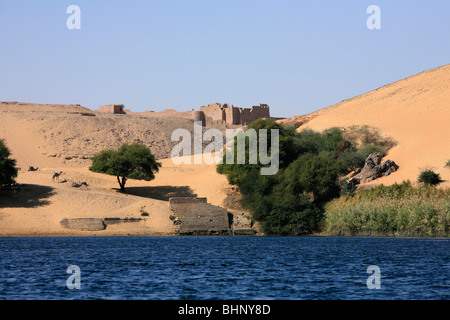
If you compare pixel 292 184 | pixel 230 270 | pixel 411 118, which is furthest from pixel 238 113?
pixel 230 270

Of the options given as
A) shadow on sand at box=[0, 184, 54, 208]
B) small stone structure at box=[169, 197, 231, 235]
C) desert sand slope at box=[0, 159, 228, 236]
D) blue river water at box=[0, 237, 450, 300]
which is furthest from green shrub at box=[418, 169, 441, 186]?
shadow on sand at box=[0, 184, 54, 208]

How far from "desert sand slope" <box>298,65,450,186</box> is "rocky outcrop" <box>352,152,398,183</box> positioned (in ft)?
2.29

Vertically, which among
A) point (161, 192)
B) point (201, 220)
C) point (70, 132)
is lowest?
point (201, 220)

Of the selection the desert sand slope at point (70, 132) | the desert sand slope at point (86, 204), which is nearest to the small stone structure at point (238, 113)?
the desert sand slope at point (70, 132)

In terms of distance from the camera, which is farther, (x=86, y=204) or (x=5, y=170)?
(x=86, y=204)

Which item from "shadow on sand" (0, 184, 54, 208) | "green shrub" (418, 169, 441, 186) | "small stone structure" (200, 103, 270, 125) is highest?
"small stone structure" (200, 103, 270, 125)

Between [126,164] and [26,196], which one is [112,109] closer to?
[126,164]

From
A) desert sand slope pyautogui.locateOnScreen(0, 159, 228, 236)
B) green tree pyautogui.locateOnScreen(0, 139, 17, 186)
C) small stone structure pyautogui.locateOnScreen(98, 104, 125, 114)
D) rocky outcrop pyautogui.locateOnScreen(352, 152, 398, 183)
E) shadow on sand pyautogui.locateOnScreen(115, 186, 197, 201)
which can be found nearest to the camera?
desert sand slope pyautogui.locateOnScreen(0, 159, 228, 236)

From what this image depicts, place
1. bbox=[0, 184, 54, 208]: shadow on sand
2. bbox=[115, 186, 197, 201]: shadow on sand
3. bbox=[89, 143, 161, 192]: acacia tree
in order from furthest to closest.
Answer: bbox=[115, 186, 197, 201]: shadow on sand → bbox=[89, 143, 161, 192]: acacia tree → bbox=[0, 184, 54, 208]: shadow on sand

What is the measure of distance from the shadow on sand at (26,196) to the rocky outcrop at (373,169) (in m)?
27.0

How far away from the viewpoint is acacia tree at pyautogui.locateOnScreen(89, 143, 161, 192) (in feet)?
229

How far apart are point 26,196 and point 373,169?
3041 centimetres

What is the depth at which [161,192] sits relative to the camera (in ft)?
243

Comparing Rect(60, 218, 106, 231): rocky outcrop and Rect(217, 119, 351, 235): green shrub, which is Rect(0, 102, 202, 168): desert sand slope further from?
Rect(60, 218, 106, 231): rocky outcrop
